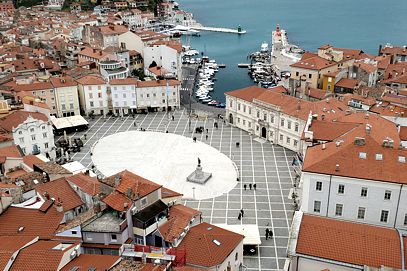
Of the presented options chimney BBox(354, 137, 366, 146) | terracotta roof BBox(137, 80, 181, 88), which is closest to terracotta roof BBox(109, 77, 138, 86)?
terracotta roof BBox(137, 80, 181, 88)

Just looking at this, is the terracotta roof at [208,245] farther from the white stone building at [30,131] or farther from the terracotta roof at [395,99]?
the terracotta roof at [395,99]

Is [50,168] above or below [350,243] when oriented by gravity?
below

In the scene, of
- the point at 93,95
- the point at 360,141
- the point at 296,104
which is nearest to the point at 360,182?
the point at 360,141

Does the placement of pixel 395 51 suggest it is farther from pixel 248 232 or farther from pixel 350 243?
pixel 350 243

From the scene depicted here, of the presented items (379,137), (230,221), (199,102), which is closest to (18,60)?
(199,102)

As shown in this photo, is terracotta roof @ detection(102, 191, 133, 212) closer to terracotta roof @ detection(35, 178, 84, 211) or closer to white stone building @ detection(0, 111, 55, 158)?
terracotta roof @ detection(35, 178, 84, 211)

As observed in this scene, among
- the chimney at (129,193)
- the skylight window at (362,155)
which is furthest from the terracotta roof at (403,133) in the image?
the chimney at (129,193)

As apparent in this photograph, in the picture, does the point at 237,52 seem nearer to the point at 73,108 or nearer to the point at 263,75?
the point at 263,75
